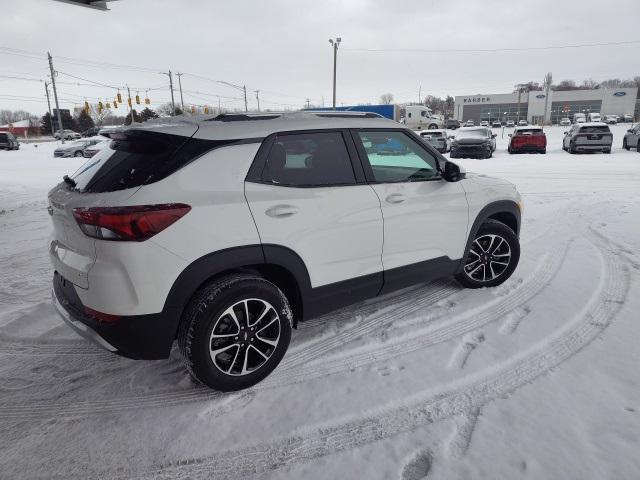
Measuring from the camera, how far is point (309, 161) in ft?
9.89

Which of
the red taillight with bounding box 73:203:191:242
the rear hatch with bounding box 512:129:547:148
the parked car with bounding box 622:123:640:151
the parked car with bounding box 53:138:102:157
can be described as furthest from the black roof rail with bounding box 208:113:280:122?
the parked car with bounding box 53:138:102:157

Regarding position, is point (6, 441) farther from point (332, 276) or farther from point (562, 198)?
point (562, 198)

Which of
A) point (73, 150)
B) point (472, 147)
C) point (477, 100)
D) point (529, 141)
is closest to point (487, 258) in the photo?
point (472, 147)

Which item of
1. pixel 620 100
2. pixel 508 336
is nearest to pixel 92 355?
pixel 508 336

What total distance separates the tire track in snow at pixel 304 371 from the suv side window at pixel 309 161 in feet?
4.29

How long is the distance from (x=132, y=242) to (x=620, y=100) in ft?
375

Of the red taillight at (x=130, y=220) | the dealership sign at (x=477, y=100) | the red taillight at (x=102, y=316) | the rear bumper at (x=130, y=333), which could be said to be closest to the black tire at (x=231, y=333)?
the rear bumper at (x=130, y=333)

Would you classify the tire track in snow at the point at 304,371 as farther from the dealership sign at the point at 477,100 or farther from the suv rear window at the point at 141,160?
the dealership sign at the point at 477,100

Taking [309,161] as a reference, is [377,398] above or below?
below

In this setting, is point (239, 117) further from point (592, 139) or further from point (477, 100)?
point (477, 100)

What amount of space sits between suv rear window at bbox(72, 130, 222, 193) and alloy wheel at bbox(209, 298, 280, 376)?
0.92m

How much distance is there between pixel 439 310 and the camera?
154 inches

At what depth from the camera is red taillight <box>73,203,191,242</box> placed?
2.31 m

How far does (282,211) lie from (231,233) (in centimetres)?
38
